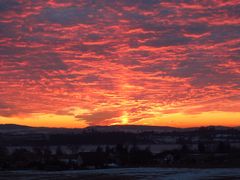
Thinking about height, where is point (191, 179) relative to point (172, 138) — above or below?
below

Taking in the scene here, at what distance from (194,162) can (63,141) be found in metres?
66.9

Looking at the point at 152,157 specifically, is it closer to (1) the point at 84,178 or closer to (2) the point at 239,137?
(1) the point at 84,178

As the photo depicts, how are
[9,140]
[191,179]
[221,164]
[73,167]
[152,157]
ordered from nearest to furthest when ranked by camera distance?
1. [191,179]
2. [221,164]
3. [73,167]
4. [152,157]
5. [9,140]

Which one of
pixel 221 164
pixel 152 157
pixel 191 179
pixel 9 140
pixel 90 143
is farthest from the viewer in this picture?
pixel 9 140

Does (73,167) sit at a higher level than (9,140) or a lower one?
lower

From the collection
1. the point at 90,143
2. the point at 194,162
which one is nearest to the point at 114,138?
the point at 90,143

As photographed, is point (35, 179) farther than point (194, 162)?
No

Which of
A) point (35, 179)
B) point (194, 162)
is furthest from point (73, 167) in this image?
point (35, 179)

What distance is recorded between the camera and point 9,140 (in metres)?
124

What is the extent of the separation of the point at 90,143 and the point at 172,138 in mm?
26280

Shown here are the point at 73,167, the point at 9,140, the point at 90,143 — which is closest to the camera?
the point at 73,167

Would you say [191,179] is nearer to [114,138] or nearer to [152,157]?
[152,157]

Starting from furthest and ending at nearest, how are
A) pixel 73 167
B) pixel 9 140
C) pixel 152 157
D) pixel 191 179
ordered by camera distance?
pixel 9 140 < pixel 152 157 < pixel 73 167 < pixel 191 179

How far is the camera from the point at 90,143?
360ft
